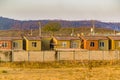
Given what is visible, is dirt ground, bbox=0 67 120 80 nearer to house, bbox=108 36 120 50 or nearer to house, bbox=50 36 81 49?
house, bbox=50 36 81 49

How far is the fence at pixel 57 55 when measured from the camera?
130 feet

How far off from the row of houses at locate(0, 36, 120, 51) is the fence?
947 centimetres

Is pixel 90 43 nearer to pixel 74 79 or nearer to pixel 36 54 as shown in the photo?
pixel 36 54

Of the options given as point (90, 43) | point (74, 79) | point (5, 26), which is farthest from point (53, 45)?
point (5, 26)

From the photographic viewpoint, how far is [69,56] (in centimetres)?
4094

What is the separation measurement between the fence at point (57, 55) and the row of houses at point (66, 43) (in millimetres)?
9466

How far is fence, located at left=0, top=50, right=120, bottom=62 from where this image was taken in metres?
39.6

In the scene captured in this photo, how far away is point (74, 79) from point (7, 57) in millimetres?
16864

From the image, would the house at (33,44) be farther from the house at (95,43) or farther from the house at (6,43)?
the house at (95,43)

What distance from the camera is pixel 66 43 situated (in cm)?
5162

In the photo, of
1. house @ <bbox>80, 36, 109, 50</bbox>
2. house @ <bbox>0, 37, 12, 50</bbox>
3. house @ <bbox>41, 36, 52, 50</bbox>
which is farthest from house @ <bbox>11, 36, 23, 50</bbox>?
house @ <bbox>80, 36, 109, 50</bbox>

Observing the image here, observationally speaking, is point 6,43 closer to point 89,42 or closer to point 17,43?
point 17,43

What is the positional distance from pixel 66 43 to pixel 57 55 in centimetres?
1123

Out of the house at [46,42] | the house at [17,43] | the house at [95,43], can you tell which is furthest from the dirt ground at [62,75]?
the house at [46,42]
